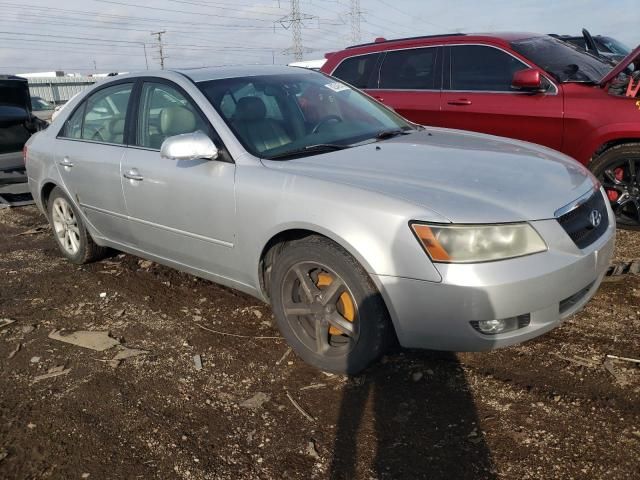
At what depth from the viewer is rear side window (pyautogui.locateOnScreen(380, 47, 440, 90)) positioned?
6.11 m

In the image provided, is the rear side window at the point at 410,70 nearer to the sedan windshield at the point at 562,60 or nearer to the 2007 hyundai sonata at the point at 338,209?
the sedan windshield at the point at 562,60

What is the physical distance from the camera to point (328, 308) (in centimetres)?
300

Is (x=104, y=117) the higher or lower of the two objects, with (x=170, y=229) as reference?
higher

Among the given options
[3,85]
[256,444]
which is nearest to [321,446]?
[256,444]

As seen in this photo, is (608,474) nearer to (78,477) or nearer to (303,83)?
(78,477)

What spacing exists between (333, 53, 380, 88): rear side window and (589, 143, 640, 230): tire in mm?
2697

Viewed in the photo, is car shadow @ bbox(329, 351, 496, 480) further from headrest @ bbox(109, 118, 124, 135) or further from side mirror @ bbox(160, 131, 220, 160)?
headrest @ bbox(109, 118, 124, 135)

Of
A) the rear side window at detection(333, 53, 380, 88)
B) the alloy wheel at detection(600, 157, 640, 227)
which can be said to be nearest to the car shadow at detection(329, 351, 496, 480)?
the alloy wheel at detection(600, 157, 640, 227)

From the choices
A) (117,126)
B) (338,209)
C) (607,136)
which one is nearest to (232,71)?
(117,126)

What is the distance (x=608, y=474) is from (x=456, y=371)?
3.02 ft

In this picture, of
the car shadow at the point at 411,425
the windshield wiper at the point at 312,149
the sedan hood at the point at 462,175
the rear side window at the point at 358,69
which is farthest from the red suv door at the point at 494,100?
the car shadow at the point at 411,425

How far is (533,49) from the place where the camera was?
18.4 feet

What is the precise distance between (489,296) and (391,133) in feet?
5.50

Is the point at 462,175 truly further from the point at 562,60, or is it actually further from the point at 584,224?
the point at 562,60
